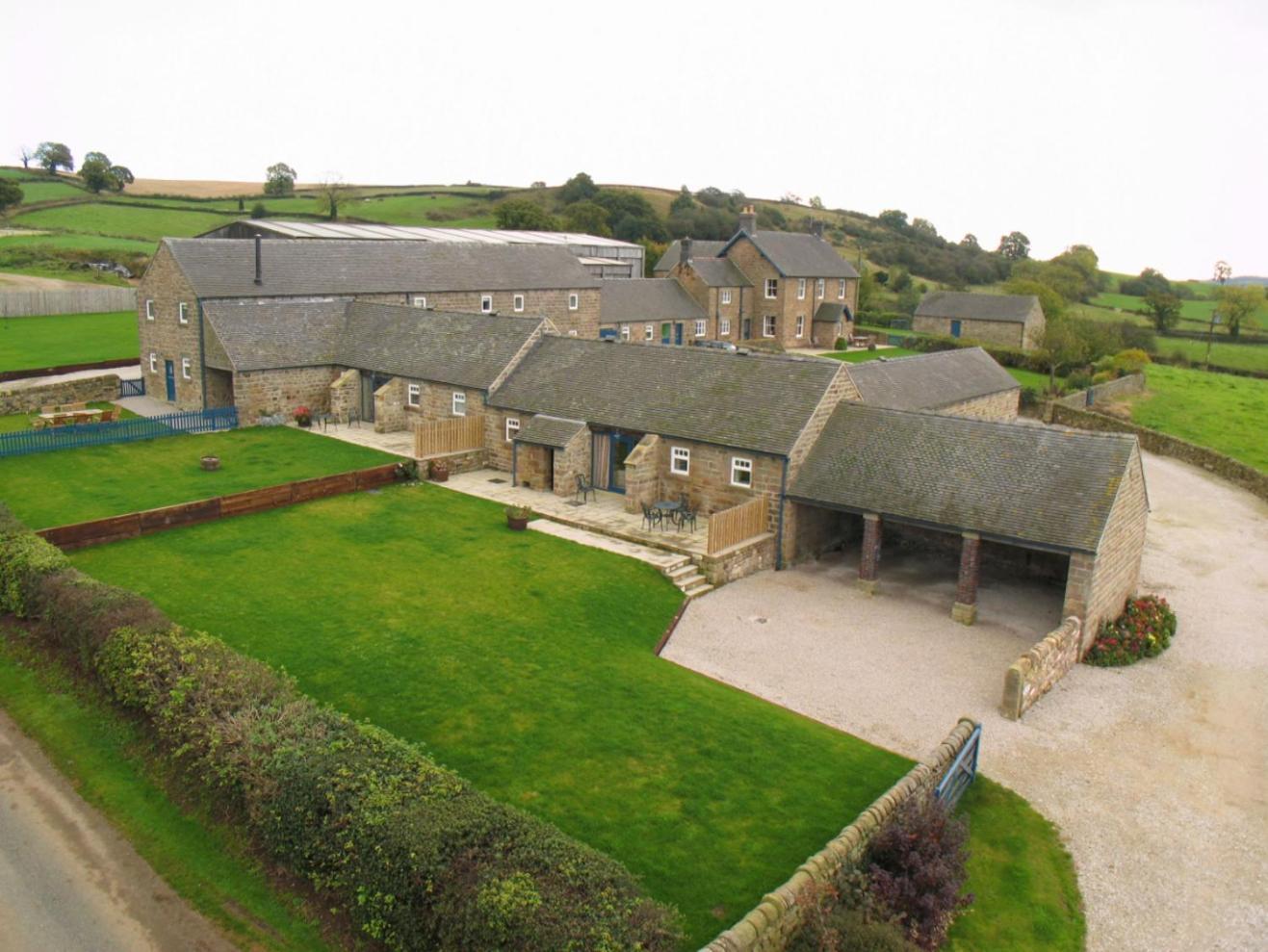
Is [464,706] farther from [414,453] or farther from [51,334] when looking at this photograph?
[51,334]

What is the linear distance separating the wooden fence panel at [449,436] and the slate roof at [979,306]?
5438cm

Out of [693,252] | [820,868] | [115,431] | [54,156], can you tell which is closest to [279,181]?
[54,156]

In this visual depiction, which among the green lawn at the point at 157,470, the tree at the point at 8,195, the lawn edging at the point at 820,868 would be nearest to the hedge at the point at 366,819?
the lawn edging at the point at 820,868

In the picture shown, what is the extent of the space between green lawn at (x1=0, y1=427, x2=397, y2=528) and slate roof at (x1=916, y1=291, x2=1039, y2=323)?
57101mm

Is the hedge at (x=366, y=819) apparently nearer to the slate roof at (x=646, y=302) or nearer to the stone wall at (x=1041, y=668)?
the stone wall at (x=1041, y=668)

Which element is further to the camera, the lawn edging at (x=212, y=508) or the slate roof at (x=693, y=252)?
the slate roof at (x=693, y=252)

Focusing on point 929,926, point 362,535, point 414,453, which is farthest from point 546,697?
point 414,453

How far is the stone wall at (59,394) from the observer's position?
37562mm

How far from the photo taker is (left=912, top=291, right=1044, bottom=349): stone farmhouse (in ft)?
241

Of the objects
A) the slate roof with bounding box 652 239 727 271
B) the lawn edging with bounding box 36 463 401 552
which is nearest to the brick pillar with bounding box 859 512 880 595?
the lawn edging with bounding box 36 463 401 552

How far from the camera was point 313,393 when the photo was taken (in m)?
38.7

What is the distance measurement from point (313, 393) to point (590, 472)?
580 inches

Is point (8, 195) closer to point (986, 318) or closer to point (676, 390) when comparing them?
point (986, 318)

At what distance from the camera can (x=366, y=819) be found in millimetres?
10922
